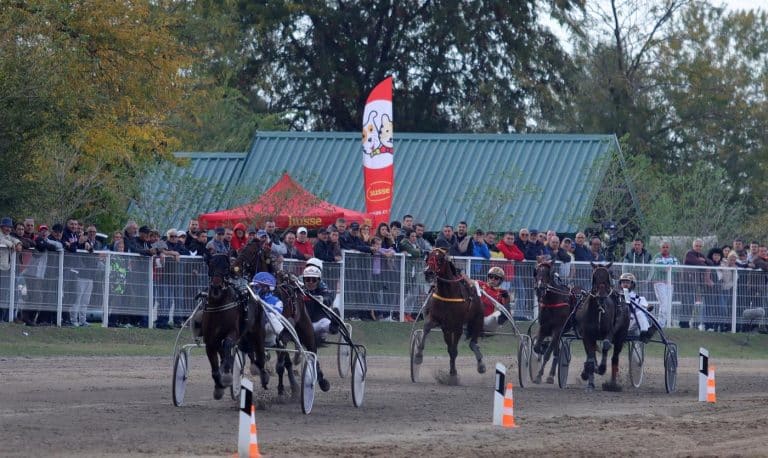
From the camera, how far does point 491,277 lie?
2038cm

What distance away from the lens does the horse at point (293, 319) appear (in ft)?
50.5

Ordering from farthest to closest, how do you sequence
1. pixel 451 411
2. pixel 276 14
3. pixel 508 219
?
pixel 276 14 < pixel 508 219 < pixel 451 411

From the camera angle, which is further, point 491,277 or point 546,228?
point 546,228

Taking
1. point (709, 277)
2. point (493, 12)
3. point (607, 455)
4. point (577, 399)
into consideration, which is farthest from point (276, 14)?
point (607, 455)

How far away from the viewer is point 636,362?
19.6m

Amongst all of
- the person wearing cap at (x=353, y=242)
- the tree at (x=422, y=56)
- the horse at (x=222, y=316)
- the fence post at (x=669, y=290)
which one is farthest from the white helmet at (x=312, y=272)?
the tree at (x=422, y=56)

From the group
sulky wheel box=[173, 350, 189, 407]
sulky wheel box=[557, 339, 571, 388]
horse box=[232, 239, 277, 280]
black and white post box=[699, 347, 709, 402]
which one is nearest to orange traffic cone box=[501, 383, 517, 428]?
horse box=[232, 239, 277, 280]

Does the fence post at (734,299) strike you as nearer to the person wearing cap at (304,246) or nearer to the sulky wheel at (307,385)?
the person wearing cap at (304,246)

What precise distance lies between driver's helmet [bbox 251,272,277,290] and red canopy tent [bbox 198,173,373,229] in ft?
39.5

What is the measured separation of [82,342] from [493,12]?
29686 millimetres

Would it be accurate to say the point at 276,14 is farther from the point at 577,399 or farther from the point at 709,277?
the point at 577,399

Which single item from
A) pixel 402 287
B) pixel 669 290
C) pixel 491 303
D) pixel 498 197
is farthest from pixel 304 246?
pixel 498 197

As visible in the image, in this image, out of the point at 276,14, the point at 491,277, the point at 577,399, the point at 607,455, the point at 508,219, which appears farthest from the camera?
the point at 276,14

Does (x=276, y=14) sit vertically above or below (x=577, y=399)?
above
